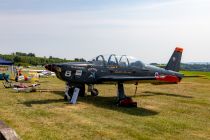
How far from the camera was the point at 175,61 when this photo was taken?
69.9 ft

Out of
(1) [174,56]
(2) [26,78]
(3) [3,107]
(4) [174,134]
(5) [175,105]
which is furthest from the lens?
(2) [26,78]

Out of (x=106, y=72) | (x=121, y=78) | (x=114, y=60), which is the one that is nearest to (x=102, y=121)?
(x=121, y=78)

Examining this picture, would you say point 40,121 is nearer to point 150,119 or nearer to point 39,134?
point 39,134

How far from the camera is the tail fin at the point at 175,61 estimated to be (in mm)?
21047

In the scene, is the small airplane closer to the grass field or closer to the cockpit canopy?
the cockpit canopy

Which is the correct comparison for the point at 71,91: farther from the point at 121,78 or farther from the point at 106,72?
the point at 121,78

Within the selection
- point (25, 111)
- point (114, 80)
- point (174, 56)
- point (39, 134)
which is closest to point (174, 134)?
point (39, 134)

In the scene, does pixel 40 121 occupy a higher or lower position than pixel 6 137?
lower

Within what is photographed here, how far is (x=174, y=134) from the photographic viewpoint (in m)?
8.91

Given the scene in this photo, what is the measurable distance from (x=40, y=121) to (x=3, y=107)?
3.44 meters

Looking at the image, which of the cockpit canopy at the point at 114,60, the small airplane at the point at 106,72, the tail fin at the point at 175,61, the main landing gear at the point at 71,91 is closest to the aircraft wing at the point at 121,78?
the small airplane at the point at 106,72

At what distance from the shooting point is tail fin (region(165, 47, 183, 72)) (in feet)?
69.1

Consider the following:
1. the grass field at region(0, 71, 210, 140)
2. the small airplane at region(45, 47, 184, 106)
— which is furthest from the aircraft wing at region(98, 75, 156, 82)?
the grass field at region(0, 71, 210, 140)

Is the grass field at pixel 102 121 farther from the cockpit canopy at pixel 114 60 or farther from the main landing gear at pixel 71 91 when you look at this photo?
the cockpit canopy at pixel 114 60
